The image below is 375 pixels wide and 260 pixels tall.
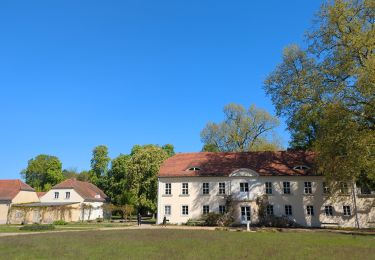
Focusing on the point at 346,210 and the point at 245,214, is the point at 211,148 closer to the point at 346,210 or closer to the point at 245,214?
the point at 245,214

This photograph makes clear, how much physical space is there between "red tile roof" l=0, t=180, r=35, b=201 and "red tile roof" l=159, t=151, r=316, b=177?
76.0 feet

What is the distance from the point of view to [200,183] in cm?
3788

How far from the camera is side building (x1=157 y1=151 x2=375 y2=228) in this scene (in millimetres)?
34656

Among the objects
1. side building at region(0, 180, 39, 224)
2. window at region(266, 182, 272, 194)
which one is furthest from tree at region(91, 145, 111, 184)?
window at region(266, 182, 272, 194)

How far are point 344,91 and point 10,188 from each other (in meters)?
45.7

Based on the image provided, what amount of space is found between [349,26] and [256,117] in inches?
1057

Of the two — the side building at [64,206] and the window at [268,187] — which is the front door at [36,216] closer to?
the side building at [64,206]

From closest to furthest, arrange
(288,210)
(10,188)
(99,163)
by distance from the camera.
→ (288,210)
(10,188)
(99,163)

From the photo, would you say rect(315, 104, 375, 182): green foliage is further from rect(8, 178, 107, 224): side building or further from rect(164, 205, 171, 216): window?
rect(8, 178, 107, 224): side building

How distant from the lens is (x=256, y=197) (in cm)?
3628

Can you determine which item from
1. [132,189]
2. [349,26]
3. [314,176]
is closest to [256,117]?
[314,176]

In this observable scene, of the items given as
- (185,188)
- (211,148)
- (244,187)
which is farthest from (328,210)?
(211,148)

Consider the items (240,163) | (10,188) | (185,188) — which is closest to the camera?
(185,188)

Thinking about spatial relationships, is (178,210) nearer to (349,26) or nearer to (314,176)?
(314,176)
